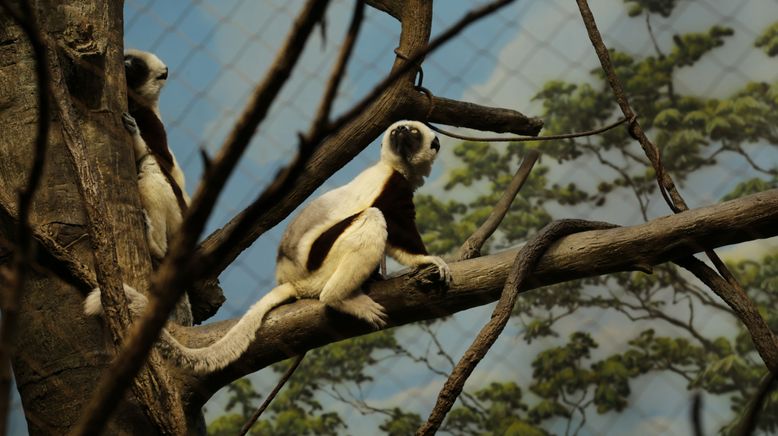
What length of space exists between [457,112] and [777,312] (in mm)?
3932

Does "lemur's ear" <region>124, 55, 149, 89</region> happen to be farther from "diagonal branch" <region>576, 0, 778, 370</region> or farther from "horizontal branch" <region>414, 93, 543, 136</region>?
"diagonal branch" <region>576, 0, 778, 370</region>

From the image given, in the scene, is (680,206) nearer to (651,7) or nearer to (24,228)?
(24,228)

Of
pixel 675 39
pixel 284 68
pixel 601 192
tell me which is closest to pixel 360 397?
pixel 601 192

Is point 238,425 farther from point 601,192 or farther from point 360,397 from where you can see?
point 601,192

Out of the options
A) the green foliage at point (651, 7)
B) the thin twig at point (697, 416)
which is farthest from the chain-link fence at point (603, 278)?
the thin twig at point (697, 416)

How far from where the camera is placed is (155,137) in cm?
427

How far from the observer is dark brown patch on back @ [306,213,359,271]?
3.26 m

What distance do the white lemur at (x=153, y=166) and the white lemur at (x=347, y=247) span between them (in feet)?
2.45

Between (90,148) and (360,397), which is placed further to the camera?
(360,397)

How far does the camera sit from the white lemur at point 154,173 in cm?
393

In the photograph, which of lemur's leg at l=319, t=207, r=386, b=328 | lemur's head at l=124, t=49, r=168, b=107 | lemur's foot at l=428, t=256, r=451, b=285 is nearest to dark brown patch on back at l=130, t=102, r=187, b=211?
lemur's head at l=124, t=49, r=168, b=107

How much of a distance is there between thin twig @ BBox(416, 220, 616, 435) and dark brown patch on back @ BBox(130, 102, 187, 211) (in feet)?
6.57

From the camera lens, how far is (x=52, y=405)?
9.28ft

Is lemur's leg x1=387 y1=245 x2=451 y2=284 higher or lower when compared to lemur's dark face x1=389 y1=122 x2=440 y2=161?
lower
